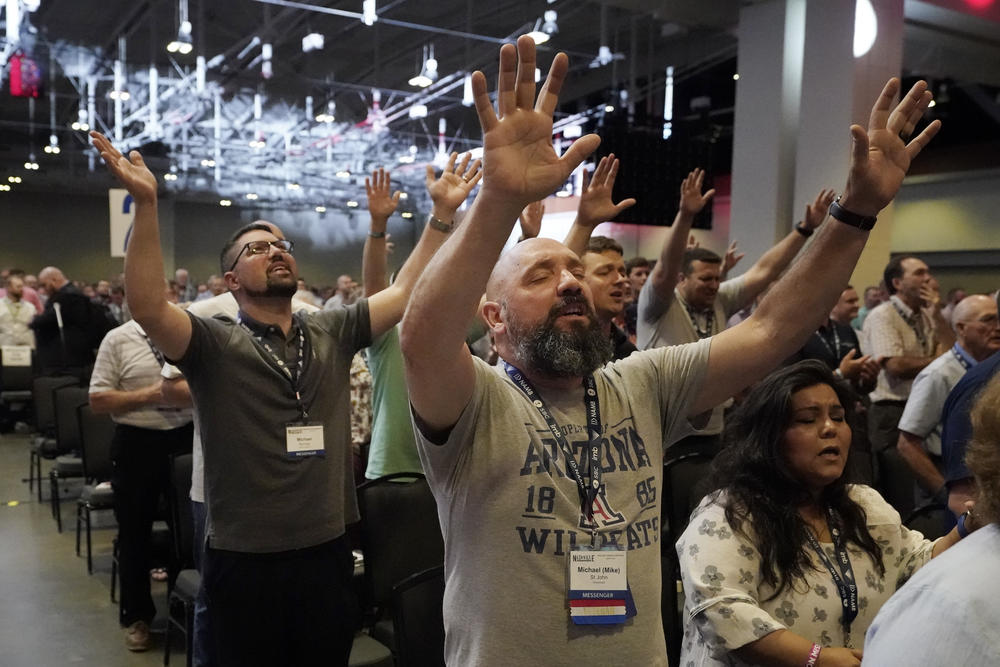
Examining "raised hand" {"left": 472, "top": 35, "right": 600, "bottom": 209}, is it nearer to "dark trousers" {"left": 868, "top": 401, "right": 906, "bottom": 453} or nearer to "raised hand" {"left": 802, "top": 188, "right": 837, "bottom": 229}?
"raised hand" {"left": 802, "top": 188, "right": 837, "bottom": 229}

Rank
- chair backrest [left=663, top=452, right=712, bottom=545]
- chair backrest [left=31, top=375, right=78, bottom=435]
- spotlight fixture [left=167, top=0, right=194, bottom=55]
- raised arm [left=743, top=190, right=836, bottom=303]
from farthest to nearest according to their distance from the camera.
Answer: spotlight fixture [left=167, top=0, right=194, bottom=55] → chair backrest [left=31, top=375, right=78, bottom=435] → raised arm [left=743, top=190, right=836, bottom=303] → chair backrest [left=663, top=452, right=712, bottom=545]

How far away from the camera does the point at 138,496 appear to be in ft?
13.8

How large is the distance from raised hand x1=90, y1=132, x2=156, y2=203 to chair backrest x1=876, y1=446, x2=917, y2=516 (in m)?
3.26

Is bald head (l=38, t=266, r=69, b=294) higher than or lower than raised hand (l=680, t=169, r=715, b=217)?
lower

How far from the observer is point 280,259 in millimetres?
2684

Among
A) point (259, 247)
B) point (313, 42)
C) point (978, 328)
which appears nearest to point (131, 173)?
point (259, 247)

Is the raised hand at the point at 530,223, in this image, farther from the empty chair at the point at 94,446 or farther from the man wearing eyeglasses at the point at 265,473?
the empty chair at the point at 94,446

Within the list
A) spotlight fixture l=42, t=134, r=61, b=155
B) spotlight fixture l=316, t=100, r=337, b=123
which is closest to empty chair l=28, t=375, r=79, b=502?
spotlight fixture l=316, t=100, r=337, b=123

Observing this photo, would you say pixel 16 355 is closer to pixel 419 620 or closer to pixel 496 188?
pixel 419 620

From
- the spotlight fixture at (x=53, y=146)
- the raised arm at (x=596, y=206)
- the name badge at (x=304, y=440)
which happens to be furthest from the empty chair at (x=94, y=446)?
the spotlight fixture at (x=53, y=146)

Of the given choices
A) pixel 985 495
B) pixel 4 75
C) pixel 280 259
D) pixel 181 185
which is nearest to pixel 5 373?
pixel 4 75

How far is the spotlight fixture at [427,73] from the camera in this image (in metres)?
11.6

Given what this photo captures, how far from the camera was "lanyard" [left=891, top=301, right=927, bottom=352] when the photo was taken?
5.21 meters

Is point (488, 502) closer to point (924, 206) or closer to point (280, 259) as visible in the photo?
point (280, 259)
